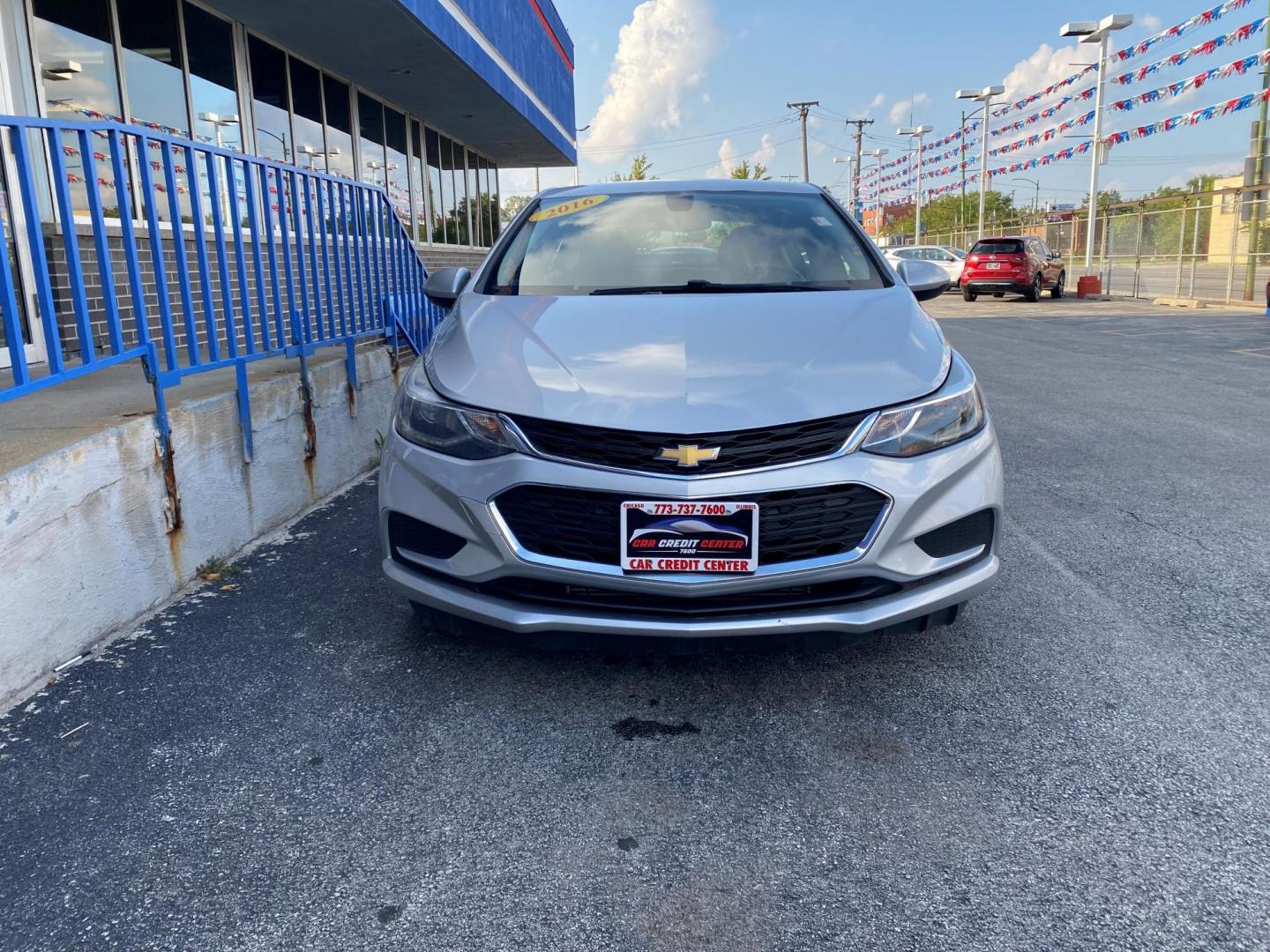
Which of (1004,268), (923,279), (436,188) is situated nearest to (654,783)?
(923,279)

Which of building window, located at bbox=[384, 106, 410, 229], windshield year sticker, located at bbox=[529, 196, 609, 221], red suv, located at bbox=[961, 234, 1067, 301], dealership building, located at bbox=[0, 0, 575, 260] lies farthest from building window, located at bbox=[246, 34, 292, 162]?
red suv, located at bbox=[961, 234, 1067, 301]

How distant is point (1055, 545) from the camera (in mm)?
4141

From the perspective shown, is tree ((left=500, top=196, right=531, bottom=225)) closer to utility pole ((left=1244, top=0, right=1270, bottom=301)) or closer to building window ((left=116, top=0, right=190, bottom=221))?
building window ((left=116, top=0, right=190, bottom=221))

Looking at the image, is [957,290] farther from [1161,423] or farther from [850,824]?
[850,824]

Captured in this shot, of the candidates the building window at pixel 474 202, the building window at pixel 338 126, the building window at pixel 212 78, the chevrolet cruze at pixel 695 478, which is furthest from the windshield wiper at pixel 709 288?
the building window at pixel 474 202

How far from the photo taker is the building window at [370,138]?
13.6 m

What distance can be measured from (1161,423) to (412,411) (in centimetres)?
607

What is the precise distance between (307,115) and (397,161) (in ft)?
11.6

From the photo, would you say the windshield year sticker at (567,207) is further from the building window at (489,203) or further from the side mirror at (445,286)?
the building window at (489,203)

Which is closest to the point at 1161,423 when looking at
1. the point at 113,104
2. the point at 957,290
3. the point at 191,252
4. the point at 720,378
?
the point at 720,378

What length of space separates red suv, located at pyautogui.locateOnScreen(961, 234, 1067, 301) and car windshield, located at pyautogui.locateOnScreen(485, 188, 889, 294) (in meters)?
21.7

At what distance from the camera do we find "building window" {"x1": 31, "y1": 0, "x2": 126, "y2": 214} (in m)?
6.90

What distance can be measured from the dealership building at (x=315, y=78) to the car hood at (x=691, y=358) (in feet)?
5.07

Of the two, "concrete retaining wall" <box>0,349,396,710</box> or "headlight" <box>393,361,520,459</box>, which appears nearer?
"headlight" <box>393,361,520,459</box>
